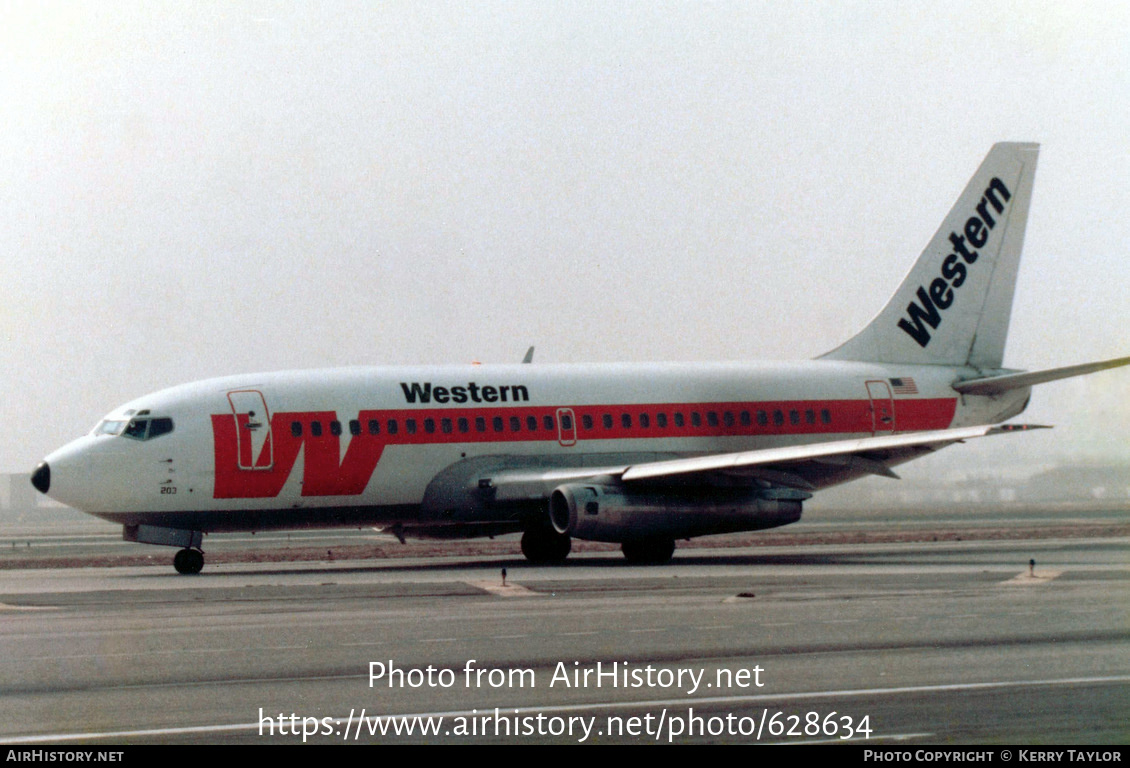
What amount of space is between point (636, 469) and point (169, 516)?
9818 millimetres

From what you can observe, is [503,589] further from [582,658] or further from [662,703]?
[662,703]

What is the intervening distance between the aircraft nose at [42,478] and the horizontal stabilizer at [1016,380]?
22.3 metres

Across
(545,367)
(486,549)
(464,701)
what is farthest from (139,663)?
(486,549)

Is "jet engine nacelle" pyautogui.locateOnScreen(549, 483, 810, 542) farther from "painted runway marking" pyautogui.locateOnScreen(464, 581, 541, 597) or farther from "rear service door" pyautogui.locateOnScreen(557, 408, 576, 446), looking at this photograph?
"painted runway marking" pyautogui.locateOnScreen(464, 581, 541, 597)

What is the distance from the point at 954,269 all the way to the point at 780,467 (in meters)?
9.89

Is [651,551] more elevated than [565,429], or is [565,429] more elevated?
[565,429]

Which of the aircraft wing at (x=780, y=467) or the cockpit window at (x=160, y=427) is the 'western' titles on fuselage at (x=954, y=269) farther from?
the cockpit window at (x=160, y=427)

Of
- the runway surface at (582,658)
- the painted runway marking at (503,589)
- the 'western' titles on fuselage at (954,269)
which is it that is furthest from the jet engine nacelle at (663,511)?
the 'western' titles on fuselage at (954,269)

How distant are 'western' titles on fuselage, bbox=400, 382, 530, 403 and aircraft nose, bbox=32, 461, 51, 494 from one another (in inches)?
307

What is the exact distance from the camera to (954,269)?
41781 millimetres

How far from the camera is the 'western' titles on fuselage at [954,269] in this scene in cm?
4131

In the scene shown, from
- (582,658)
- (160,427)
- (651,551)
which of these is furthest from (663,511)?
(582,658)

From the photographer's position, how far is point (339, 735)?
38.2 ft

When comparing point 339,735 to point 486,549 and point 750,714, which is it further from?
point 486,549
